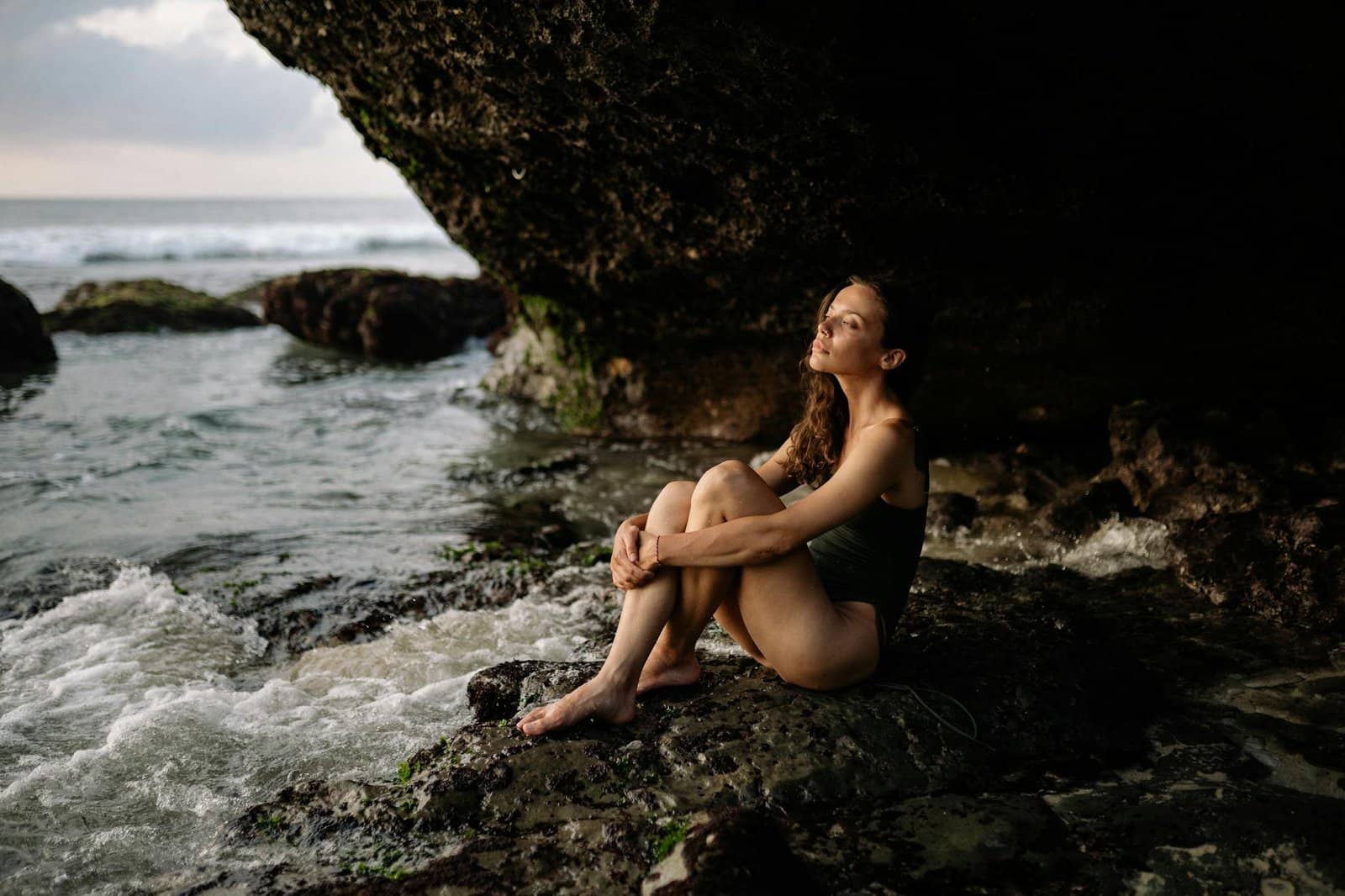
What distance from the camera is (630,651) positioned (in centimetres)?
346

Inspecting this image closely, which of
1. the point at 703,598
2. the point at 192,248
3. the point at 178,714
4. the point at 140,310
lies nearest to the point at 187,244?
the point at 192,248

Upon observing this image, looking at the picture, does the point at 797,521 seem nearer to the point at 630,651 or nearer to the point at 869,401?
the point at 869,401

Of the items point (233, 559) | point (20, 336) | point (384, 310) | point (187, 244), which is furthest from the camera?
point (187, 244)

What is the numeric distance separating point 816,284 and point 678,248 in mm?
1056

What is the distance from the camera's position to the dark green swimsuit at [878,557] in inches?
140

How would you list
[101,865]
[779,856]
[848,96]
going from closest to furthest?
[779,856]
[101,865]
[848,96]

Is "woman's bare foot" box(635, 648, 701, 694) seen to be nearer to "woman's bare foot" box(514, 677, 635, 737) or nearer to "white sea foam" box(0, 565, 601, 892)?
"woman's bare foot" box(514, 677, 635, 737)

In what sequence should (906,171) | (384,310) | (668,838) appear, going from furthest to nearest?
(384,310), (906,171), (668,838)

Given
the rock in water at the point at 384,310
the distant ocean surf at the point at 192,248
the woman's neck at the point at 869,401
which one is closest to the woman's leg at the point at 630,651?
the woman's neck at the point at 869,401

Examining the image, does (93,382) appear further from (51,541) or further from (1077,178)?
(1077,178)

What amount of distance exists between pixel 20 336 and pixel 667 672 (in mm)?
13964

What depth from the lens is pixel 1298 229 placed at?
19.9 ft

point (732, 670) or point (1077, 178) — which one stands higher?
point (1077, 178)

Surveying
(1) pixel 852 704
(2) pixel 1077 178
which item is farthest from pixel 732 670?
(2) pixel 1077 178
